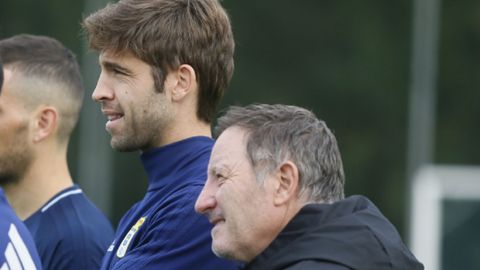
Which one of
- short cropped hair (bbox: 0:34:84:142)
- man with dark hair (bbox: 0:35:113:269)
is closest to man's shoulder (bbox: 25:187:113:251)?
man with dark hair (bbox: 0:35:113:269)

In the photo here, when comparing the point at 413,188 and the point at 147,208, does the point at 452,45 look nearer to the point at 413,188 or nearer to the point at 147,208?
the point at 413,188

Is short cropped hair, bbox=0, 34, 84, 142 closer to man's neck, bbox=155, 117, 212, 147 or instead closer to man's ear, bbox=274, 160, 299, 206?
man's neck, bbox=155, 117, 212, 147

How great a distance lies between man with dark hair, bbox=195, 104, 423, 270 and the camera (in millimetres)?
3012

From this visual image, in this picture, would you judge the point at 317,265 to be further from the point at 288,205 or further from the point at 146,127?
the point at 146,127

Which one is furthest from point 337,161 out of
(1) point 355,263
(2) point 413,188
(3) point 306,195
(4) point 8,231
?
(2) point 413,188

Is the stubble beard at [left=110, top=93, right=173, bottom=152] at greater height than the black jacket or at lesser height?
greater

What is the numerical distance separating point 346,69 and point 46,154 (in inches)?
312

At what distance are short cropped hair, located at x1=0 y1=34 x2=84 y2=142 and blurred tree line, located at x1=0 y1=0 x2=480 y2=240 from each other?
22.3ft

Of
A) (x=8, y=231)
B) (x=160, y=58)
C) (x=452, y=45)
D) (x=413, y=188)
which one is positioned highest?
(x=160, y=58)

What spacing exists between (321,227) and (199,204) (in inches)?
14.3

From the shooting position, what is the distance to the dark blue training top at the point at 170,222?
3.46 metres

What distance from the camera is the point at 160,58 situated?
3682 millimetres

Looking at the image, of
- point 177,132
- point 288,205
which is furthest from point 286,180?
point 177,132

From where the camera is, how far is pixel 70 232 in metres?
4.56
